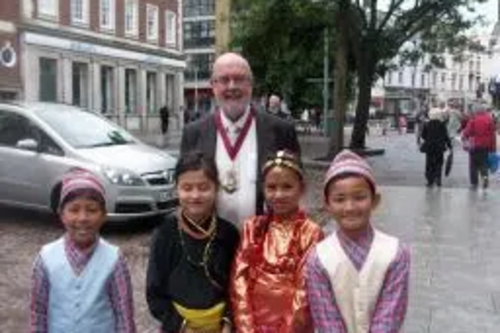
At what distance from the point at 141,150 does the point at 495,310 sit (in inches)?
263

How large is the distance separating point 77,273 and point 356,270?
1.22 metres

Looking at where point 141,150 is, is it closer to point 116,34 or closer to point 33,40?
point 33,40

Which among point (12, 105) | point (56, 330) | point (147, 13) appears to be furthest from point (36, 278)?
point (147, 13)

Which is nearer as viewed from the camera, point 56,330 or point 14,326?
point 56,330

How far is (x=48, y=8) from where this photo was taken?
4031 centimetres

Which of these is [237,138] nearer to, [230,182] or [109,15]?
[230,182]

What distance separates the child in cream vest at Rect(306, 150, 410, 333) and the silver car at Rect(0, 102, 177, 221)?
8.23 m

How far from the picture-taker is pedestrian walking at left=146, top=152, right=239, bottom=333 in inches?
161

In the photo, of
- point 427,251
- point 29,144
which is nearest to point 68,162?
point 29,144

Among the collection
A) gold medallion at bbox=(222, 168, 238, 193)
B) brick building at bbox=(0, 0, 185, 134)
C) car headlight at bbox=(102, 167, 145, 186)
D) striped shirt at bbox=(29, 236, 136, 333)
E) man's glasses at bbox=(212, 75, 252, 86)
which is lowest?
car headlight at bbox=(102, 167, 145, 186)

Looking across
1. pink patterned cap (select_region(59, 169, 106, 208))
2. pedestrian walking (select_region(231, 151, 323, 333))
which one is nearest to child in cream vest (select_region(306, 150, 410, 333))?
pedestrian walking (select_region(231, 151, 323, 333))

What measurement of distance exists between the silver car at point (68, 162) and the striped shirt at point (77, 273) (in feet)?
25.4

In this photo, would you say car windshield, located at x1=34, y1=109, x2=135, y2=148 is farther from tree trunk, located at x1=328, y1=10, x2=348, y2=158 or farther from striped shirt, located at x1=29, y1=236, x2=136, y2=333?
tree trunk, located at x1=328, y1=10, x2=348, y2=158

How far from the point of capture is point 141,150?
1304 cm
